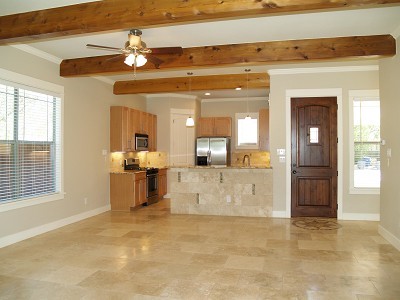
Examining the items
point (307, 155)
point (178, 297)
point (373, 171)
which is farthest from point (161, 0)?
point (373, 171)

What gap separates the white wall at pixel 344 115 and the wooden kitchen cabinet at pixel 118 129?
317cm

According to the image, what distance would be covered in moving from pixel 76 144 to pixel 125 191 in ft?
5.05

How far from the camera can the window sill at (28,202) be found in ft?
14.4

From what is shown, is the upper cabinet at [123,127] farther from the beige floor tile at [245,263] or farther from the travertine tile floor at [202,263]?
the beige floor tile at [245,263]

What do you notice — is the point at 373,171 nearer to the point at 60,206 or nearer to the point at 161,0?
the point at 161,0

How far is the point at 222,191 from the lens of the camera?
6.31 m

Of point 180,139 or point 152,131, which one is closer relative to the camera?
point 152,131

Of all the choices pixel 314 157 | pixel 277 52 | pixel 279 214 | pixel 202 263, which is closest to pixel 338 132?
pixel 314 157

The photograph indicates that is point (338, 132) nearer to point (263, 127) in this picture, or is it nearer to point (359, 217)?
point (359, 217)

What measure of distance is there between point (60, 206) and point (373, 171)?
5651mm

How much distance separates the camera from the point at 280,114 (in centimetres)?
620

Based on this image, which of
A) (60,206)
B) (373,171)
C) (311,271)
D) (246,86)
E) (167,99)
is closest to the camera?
(311,271)

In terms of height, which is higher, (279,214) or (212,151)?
(212,151)

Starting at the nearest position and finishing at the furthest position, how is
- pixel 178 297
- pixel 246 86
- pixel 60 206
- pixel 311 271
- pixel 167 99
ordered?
pixel 178 297 < pixel 311 271 < pixel 60 206 < pixel 246 86 < pixel 167 99
